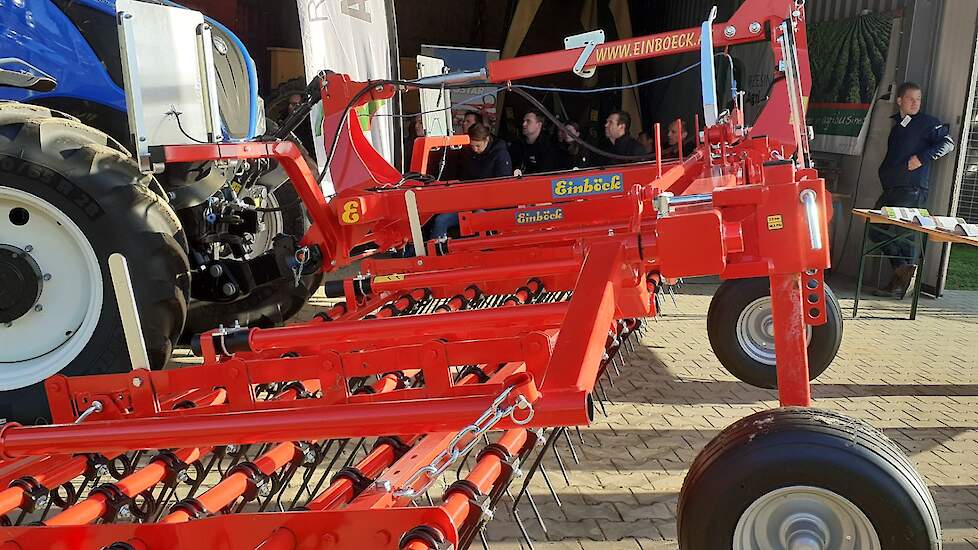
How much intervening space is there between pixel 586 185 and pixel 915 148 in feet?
12.4

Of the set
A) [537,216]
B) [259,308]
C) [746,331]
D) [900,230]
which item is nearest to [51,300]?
[259,308]

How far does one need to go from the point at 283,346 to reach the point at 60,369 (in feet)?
3.79

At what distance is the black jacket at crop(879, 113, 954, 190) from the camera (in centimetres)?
625

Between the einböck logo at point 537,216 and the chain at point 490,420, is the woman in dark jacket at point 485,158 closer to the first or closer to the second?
the einböck logo at point 537,216

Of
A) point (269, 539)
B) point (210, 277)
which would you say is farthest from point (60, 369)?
point (269, 539)

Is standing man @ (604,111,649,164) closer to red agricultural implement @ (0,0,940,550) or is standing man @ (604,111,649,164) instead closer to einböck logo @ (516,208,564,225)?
einböck logo @ (516,208,564,225)

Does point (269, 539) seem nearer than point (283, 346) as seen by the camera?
Yes

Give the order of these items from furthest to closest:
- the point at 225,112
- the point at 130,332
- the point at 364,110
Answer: the point at 364,110
the point at 225,112
the point at 130,332

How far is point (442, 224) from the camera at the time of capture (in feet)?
21.9

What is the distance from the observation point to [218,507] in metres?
1.75

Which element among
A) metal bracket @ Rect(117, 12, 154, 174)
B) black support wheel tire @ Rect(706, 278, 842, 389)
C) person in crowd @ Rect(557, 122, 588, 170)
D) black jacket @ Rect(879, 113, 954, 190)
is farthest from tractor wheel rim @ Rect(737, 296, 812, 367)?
person in crowd @ Rect(557, 122, 588, 170)

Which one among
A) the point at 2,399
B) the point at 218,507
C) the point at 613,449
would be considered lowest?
the point at 613,449

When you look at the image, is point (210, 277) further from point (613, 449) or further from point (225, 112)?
point (613, 449)

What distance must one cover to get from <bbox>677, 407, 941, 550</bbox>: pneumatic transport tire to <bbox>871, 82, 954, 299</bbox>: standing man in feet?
16.6
